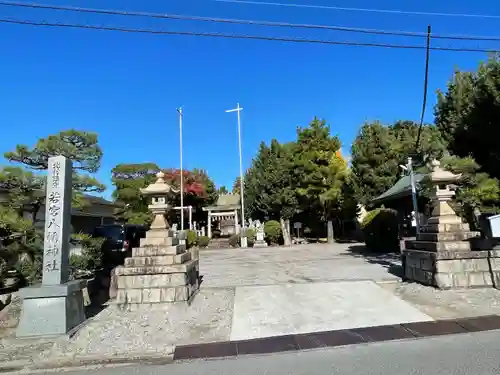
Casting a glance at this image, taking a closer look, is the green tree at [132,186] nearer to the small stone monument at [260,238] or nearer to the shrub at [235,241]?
the shrub at [235,241]

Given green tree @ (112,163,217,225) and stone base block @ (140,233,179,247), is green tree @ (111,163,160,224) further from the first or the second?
stone base block @ (140,233,179,247)

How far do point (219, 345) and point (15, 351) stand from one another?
294 centimetres

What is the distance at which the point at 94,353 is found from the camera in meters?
5.24

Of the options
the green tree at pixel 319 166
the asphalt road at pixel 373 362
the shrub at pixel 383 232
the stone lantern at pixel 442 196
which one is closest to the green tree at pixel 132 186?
the green tree at pixel 319 166

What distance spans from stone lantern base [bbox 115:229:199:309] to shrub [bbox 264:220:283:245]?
2124cm

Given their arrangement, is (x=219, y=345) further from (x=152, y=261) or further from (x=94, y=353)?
(x=152, y=261)

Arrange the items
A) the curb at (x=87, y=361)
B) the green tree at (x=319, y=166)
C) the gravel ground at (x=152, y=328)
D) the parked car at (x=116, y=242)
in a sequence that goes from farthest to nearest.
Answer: the green tree at (x=319, y=166) → the parked car at (x=116, y=242) → the gravel ground at (x=152, y=328) → the curb at (x=87, y=361)

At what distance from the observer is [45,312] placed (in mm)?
5938

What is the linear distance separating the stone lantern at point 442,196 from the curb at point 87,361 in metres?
7.01

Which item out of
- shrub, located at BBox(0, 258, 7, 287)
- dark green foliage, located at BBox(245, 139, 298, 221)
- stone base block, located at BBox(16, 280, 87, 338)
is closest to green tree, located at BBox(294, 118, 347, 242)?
dark green foliage, located at BBox(245, 139, 298, 221)

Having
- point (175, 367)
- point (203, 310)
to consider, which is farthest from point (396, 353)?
point (203, 310)

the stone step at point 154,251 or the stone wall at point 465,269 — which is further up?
the stone step at point 154,251

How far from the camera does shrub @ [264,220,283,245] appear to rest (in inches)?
1151

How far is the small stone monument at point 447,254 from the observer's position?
8.26m
